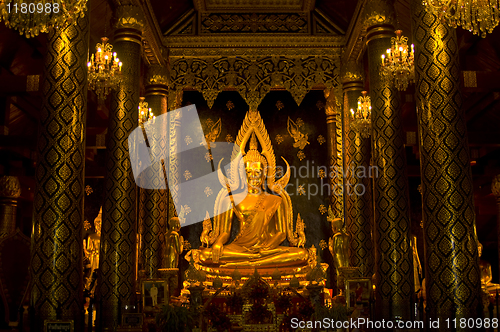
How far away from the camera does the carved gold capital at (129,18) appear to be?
26.1ft

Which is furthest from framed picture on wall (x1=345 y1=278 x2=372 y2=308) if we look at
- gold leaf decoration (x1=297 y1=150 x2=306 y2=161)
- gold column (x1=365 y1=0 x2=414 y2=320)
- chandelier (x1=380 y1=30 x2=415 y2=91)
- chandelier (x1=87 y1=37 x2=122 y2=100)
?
chandelier (x1=87 y1=37 x2=122 y2=100)

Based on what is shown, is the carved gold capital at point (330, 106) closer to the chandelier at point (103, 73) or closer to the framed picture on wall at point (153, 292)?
the chandelier at point (103, 73)

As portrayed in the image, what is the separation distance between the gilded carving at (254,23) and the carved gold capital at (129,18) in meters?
2.65

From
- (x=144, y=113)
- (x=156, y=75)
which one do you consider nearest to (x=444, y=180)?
(x=144, y=113)

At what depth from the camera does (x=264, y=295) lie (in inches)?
227

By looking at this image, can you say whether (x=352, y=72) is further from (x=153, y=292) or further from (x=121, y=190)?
(x=153, y=292)

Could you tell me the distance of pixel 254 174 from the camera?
10609mm

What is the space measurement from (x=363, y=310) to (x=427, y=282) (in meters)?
2.41

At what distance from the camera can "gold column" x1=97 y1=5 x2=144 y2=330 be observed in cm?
667

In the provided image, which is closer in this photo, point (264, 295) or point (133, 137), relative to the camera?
point (264, 295)

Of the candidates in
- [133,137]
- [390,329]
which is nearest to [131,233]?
[133,137]

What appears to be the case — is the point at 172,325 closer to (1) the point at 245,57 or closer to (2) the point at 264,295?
(2) the point at 264,295

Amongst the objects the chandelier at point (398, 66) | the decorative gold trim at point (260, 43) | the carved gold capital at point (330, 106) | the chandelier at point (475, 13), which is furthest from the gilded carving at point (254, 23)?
the chandelier at point (475, 13)

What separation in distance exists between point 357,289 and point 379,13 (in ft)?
13.4
